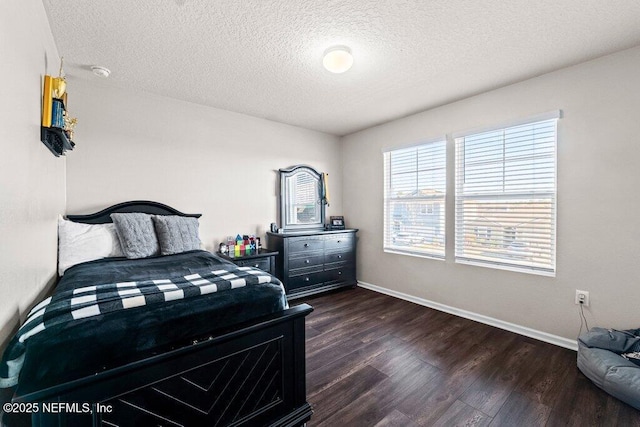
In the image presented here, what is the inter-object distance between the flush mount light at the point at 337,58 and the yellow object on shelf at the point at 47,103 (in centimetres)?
183

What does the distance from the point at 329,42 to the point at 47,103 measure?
188 centimetres

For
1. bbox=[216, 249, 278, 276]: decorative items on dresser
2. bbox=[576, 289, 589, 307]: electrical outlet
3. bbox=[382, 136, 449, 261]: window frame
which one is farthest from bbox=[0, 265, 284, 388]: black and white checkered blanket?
bbox=[576, 289, 589, 307]: electrical outlet

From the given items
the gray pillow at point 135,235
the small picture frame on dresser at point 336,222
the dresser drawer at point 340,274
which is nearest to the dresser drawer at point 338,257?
the dresser drawer at point 340,274

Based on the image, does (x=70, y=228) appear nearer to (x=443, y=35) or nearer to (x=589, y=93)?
(x=443, y=35)

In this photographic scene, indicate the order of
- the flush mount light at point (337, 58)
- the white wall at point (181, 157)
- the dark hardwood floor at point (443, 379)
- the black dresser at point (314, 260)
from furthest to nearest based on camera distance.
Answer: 1. the black dresser at point (314, 260)
2. the white wall at point (181, 157)
3. the flush mount light at point (337, 58)
4. the dark hardwood floor at point (443, 379)

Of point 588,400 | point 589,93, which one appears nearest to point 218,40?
point 589,93

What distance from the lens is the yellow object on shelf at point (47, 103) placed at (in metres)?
1.61

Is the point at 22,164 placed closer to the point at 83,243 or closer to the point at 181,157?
the point at 83,243

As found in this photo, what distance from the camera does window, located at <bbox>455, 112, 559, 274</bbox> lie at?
2.49 metres

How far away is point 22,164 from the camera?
1.25 meters

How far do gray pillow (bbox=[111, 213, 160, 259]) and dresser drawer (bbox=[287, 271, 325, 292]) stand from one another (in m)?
1.60

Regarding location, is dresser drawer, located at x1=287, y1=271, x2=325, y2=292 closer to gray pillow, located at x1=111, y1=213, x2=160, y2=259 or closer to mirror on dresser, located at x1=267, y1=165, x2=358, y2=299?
mirror on dresser, located at x1=267, y1=165, x2=358, y2=299

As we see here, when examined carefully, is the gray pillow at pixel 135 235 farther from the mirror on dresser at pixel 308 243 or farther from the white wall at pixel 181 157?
the mirror on dresser at pixel 308 243

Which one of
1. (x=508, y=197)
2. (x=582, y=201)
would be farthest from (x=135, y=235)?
(x=582, y=201)
